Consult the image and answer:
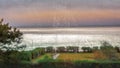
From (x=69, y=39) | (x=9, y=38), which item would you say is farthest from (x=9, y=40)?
(x=69, y=39)

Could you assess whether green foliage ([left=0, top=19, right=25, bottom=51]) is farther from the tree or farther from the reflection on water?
the reflection on water

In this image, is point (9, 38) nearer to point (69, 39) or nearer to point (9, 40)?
point (9, 40)

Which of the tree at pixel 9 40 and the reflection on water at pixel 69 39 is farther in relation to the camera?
the reflection on water at pixel 69 39

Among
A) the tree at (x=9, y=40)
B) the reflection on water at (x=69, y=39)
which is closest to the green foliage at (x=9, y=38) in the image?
the tree at (x=9, y=40)

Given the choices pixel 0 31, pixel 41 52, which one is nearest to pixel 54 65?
pixel 0 31

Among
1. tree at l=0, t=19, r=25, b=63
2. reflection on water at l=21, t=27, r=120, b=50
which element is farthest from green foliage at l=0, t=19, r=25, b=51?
reflection on water at l=21, t=27, r=120, b=50

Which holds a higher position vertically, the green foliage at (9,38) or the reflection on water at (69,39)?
the green foliage at (9,38)

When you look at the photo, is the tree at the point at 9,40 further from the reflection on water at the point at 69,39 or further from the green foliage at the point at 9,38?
the reflection on water at the point at 69,39

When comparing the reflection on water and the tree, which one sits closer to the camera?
the tree
